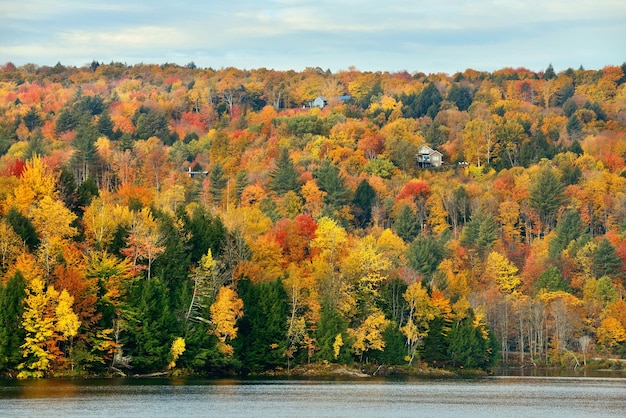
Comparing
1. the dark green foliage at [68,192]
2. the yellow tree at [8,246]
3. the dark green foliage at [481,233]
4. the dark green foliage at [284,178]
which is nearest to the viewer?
the yellow tree at [8,246]

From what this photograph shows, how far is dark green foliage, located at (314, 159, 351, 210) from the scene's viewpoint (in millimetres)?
172000

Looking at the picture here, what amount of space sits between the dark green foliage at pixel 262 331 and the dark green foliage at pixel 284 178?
2783 inches

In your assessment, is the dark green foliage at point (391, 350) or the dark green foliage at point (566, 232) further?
the dark green foliage at point (566, 232)

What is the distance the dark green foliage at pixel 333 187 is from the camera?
172m

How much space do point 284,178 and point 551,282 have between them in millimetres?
44759

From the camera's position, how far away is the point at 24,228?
301ft

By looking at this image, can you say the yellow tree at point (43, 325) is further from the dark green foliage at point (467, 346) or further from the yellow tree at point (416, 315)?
the dark green foliage at point (467, 346)

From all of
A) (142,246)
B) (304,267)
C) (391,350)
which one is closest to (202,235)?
(142,246)

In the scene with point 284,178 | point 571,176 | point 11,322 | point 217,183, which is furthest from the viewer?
point 217,183

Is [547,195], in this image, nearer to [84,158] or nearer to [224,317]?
[84,158]

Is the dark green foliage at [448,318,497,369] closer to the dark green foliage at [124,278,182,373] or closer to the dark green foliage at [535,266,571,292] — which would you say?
the dark green foliage at [535,266,571,292]

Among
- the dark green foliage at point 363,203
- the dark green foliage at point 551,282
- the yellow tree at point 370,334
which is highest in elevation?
the dark green foliage at point 363,203

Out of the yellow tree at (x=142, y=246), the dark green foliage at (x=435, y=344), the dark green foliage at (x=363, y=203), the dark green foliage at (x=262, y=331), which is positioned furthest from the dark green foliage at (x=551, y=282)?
the yellow tree at (x=142, y=246)

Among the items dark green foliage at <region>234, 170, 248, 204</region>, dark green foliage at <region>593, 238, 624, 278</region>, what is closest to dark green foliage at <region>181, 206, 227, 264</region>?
dark green foliage at <region>593, 238, 624, 278</region>
